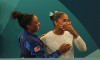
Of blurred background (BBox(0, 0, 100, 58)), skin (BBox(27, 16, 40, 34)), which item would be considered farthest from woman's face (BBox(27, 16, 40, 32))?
blurred background (BBox(0, 0, 100, 58))

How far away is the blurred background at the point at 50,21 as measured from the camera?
A: 8.63 ft

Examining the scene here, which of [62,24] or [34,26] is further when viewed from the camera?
[62,24]

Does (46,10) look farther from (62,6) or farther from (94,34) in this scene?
(94,34)

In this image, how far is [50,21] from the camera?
107 inches

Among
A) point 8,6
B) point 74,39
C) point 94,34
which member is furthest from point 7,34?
point 74,39

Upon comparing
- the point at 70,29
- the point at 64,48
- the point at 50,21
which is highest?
the point at 70,29

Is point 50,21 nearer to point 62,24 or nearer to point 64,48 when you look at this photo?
point 62,24

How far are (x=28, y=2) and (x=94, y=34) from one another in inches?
40.9

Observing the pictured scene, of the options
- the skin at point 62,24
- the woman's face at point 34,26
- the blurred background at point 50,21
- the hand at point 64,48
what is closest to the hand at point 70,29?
the skin at point 62,24

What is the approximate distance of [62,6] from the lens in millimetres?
2695

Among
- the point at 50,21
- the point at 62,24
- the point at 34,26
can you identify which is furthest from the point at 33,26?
the point at 50,21

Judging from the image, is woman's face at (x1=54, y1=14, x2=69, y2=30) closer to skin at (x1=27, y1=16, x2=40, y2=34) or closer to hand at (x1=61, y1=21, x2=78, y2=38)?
hand at (x1=61, y1=21, x2=78, y2=38)

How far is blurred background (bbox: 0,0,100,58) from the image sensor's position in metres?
2.63

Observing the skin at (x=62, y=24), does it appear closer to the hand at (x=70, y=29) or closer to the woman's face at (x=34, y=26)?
the hand at (x=70, y=29)
